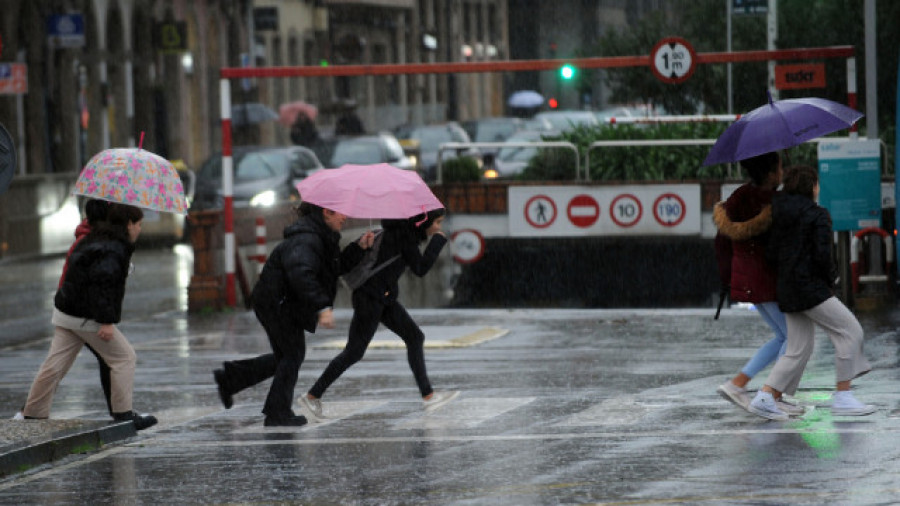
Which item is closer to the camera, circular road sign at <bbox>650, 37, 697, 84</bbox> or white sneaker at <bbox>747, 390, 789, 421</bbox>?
white sneaker at <bbox>747, 390, 789, 421</bbox>

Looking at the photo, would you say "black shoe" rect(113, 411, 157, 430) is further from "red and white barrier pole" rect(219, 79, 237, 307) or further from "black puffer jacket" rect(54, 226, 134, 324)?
"red and white barrier pole" rect(219, 79, 237, 307)

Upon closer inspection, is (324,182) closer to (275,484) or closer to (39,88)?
(275,484)

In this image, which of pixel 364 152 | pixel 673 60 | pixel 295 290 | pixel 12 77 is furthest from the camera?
pixel 364 152

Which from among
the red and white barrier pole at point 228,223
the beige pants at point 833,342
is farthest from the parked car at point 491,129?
the beige pants at point 833,342

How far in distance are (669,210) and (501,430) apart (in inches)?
389

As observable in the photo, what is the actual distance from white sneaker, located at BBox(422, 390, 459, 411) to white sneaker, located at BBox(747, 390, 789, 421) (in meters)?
2.07

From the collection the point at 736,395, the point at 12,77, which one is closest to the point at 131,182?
the point at 736,395

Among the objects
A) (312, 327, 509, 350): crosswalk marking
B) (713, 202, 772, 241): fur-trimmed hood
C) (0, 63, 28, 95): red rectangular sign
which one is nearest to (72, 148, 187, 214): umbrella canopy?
(713, 202, 772, 241): fur-trimmed hood

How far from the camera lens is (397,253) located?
12047mm

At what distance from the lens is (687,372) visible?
13.9 metres

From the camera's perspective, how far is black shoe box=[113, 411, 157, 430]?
1151 cm

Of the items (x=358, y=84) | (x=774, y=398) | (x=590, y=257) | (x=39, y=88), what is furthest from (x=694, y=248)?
(x=358, y=84)

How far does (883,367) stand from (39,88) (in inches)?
1140

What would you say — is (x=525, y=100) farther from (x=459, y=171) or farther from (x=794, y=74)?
(x=794, y=74)
